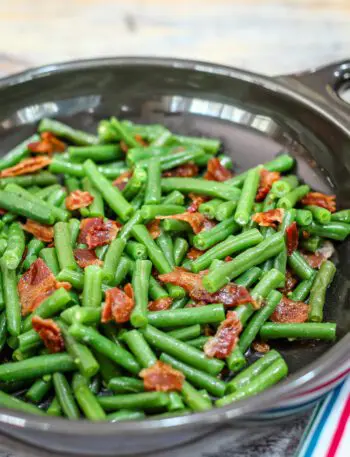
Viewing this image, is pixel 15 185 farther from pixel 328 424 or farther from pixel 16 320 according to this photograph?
pixel 328 424

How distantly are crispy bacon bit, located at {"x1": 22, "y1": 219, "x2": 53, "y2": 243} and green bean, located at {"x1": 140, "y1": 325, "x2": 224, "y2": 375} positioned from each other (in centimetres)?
63

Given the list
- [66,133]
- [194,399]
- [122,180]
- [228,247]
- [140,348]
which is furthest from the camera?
[66,133]

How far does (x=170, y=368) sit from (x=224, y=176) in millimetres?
1063

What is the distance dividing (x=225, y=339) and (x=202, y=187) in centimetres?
77

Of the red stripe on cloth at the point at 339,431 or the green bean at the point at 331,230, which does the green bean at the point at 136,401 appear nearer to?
the red stripe on cloth at the point at 339,431

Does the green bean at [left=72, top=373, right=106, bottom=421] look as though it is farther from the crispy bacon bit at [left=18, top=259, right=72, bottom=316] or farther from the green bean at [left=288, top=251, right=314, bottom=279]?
the green bean at [left=288, top=251, right=314, bottom=279]

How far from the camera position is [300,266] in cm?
226

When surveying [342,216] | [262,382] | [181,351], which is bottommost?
[262,382]

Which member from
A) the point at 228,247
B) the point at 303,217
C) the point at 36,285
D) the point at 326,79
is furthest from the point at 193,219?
the point at 326,79

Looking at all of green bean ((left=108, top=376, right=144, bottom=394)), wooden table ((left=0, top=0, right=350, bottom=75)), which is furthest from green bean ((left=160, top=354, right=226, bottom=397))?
wooden table ((left=0, top=0, right=350, bottom=75))

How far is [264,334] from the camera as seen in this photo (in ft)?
6.68

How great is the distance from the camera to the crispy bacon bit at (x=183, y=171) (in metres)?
2.66

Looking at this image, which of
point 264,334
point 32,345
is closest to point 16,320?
point 32,345

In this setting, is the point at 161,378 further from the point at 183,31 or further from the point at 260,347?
the point at 183,31
